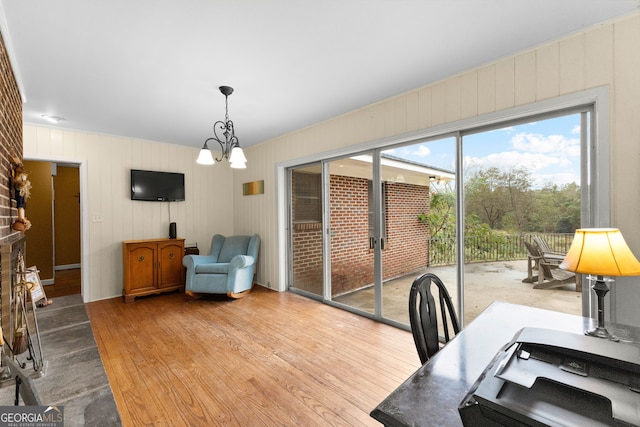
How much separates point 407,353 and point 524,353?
185 cm

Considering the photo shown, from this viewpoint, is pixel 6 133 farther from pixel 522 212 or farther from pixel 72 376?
pixel 522 212

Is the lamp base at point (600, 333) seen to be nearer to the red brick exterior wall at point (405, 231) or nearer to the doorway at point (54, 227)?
the red brick exterior wall at point (405, 231)

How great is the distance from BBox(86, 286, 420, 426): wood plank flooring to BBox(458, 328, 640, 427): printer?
4.15 feet

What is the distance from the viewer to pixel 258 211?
4949 mm

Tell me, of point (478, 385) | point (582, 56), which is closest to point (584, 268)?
point (478, 385)

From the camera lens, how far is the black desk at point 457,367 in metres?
0.76

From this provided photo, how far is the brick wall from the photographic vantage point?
76.2 inches

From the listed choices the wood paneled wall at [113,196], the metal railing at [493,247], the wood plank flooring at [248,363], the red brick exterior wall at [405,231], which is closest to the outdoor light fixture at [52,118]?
the wood paneled wall at [113,196]

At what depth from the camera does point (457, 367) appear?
0.99 meters

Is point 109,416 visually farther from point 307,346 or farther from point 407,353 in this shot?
point 407,353

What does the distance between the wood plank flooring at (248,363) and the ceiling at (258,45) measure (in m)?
2.46

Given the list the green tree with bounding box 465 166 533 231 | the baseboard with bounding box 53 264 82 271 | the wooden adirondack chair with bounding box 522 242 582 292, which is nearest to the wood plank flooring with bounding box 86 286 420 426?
the wooden adirondack chair with bounding box 522 242 582 292

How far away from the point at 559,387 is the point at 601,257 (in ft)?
3.59

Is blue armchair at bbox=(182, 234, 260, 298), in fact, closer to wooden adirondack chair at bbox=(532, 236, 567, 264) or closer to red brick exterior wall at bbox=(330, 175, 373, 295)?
red brick exterior wall at bbox=(330, 175, 373, 295)
